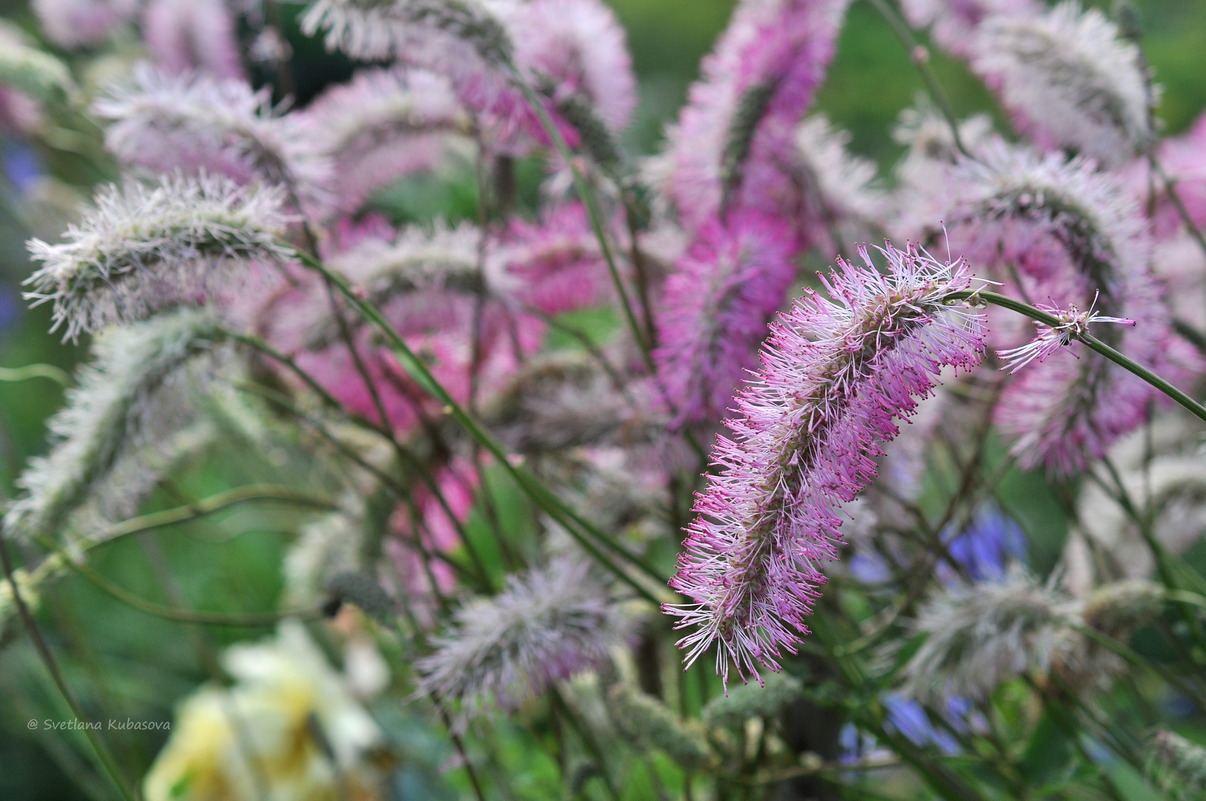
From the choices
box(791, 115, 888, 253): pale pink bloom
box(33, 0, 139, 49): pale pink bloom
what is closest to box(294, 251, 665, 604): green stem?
box(791, 115, 888, 253): pale pink bloom

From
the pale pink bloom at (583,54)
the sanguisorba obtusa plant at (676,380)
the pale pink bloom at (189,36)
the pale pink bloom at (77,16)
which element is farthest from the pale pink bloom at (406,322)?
the pale pink bloom at (77,16)

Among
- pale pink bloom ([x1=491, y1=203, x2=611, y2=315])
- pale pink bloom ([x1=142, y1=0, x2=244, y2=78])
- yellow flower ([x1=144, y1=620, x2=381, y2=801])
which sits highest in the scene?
pale pink bloom ([x1=142, y1=0, x2=244, y2=78])

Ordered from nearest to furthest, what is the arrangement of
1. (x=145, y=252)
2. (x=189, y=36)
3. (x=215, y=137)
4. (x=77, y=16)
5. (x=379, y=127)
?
(x=145, y=252) < (x=215, y=137) < (x=379, y=127) < (x=189, y=36) < (x=77, y=16)

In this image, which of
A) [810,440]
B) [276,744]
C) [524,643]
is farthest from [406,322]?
[276,744]

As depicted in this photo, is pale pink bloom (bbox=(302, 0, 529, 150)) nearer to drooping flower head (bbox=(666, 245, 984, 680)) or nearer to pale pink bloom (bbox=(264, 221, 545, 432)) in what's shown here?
pale pink bloom (bbox=(264, 221, 545, 432))

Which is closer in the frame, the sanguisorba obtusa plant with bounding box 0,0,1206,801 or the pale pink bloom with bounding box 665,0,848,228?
the sanguisorba obtusa plant with bounding box 0,0,1206,801

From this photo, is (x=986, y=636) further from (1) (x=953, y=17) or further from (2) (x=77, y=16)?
(2) (x=77, y=16)

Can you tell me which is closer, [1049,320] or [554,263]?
[1049,320]
